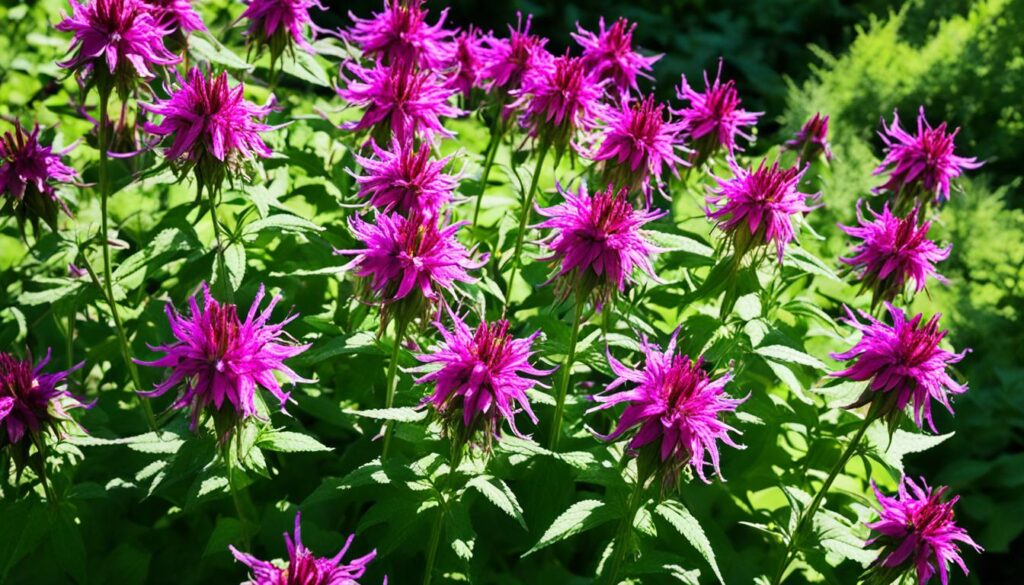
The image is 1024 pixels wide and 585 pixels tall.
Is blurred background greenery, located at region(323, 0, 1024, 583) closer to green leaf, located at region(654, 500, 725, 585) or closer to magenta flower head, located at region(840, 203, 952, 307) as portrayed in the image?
magenta flower head, located at region(840, 203, 952, 307)

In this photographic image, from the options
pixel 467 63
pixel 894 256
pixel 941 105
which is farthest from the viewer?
pixel 941 105

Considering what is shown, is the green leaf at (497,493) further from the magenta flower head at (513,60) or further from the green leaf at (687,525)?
the magenta flower head at (513,60)

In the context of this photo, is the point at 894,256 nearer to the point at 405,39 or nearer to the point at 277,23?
the point at 405,39

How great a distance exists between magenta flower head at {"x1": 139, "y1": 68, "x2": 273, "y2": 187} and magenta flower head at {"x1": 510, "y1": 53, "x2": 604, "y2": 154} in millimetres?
750

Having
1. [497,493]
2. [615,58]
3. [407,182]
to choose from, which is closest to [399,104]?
[407,182]

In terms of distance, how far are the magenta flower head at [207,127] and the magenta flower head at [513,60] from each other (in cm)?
84

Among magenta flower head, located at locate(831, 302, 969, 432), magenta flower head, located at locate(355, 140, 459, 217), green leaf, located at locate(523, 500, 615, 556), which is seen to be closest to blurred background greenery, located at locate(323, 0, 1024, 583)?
magenta flower head, located at locate(831, 302, 969, 432)

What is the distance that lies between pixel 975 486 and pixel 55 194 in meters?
3.22

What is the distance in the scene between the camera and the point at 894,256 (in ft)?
7.98

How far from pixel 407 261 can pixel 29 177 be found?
116 centimetres

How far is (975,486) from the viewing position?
3615 mm

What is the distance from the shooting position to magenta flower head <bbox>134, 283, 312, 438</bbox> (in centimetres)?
177

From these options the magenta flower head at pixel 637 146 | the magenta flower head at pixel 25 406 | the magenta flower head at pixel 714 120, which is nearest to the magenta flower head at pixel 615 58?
the magenta flower head at pixel 714 120

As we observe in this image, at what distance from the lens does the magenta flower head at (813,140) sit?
3219 millimetres
